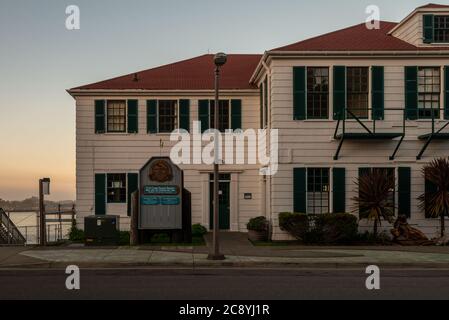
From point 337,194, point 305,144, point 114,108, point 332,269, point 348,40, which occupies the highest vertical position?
point 348,40

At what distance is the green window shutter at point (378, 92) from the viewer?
74.0 ft

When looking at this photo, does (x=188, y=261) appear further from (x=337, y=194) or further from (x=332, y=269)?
(x=337, y=194)

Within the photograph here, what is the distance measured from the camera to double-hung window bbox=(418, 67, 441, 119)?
22.8m

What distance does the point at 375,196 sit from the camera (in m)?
21.3

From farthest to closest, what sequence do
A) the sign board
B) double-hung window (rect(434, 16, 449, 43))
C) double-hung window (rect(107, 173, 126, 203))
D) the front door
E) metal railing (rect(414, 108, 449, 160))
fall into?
the front door
double-hung window (rect(107, 173, 126, 203))
double-hung window (rect(434, 16, 449, 43))
metal railing (rect(414, 108, 449, 160))
the sign board

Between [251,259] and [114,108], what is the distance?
40.8 feet

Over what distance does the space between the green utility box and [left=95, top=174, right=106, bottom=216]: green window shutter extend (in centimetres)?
596

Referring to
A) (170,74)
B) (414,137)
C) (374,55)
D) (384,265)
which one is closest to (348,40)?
(374,55)

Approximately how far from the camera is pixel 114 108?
27062 mm

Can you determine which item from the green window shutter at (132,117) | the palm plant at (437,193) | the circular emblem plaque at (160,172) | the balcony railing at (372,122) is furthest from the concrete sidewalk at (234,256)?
the green window shutter at (132,117)

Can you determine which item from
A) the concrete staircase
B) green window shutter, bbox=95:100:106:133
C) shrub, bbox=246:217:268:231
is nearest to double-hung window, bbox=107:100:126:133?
green window shutter, bbox=95:100:106:133

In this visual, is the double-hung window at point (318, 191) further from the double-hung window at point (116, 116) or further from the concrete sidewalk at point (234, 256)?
the double-hung window at point (116, 116)

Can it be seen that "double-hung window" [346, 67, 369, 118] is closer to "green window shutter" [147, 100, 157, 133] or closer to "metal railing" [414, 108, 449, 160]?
"metal railing" [414, 108, 449, 160]

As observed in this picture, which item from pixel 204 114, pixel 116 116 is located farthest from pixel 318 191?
pixel 116 116
